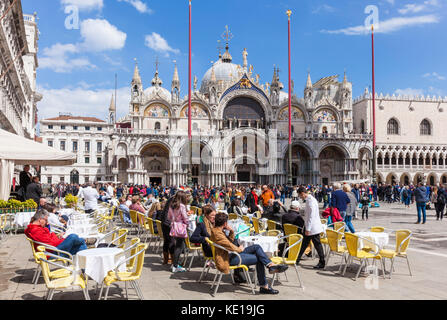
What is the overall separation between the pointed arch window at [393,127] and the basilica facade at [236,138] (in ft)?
19.2

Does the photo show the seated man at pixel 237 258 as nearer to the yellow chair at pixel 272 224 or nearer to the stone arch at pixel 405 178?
the yellow chair at pixel 272 224

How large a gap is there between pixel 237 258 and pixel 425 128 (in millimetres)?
55027

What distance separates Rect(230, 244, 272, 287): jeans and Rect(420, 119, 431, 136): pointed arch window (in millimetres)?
53901

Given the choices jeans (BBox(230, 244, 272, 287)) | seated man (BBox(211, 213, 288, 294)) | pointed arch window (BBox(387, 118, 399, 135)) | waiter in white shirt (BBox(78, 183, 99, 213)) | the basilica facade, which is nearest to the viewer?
seated man (BBox(211, 213, 288, 294))

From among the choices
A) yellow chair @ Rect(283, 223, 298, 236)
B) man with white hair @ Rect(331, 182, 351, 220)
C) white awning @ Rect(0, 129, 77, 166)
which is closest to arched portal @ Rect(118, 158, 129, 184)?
white awning @ Rect(0, 129, 77, 166)

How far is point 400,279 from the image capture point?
648cm

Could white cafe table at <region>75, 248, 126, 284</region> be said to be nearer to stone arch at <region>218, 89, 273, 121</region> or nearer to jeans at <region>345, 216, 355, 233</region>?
jeans at <region>345, 216, 355, 233</region>

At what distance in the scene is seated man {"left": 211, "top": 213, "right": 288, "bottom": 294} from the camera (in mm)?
5512

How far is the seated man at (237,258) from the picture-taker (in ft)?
18.1

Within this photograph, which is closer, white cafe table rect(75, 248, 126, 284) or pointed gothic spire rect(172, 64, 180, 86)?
white cafe table rect(75, 248, 126, 284)
